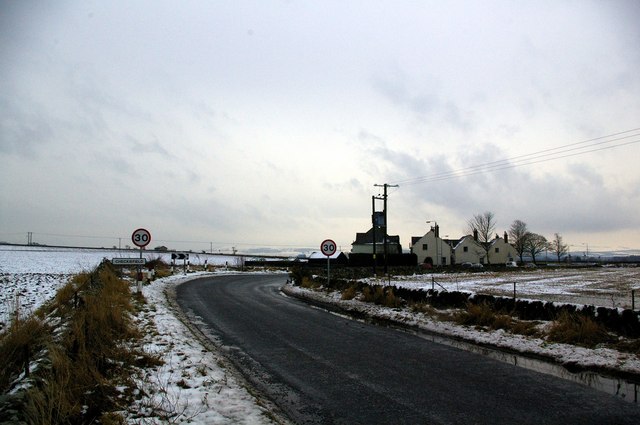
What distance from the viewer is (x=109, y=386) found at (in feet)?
18.2

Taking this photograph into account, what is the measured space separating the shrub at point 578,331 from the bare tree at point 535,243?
388 ft

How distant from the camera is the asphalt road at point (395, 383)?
214 inches

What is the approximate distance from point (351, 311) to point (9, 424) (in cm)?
1261

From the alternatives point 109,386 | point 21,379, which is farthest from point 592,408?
point 21,379

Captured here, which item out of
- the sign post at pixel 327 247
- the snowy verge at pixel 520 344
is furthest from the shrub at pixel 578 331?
the sign post at pixel 327 247

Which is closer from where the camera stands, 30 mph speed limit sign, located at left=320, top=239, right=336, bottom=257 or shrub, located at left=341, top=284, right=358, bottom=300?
shrub, located at left=341, top=284, right=358, bottom=300

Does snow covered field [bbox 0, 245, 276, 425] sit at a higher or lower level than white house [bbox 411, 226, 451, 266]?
lower

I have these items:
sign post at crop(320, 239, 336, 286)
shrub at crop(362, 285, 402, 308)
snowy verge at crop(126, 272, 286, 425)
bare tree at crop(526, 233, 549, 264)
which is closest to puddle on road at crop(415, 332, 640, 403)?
snowy verge at crop(126, 272, 286, 425)

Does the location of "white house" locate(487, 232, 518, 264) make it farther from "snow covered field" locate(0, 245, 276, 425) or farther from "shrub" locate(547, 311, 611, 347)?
"snow covered field" locate(0, 245, 276, 425)

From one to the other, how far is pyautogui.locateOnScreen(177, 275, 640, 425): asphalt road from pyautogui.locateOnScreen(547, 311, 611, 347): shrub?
2.44m

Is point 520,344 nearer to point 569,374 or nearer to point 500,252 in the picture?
point 569,374

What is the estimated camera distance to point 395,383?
22.1 feet

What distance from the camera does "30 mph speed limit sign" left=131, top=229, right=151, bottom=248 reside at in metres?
19.7

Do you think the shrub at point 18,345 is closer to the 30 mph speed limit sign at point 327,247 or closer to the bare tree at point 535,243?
the 30 mph speed limit sign at point 327,247
